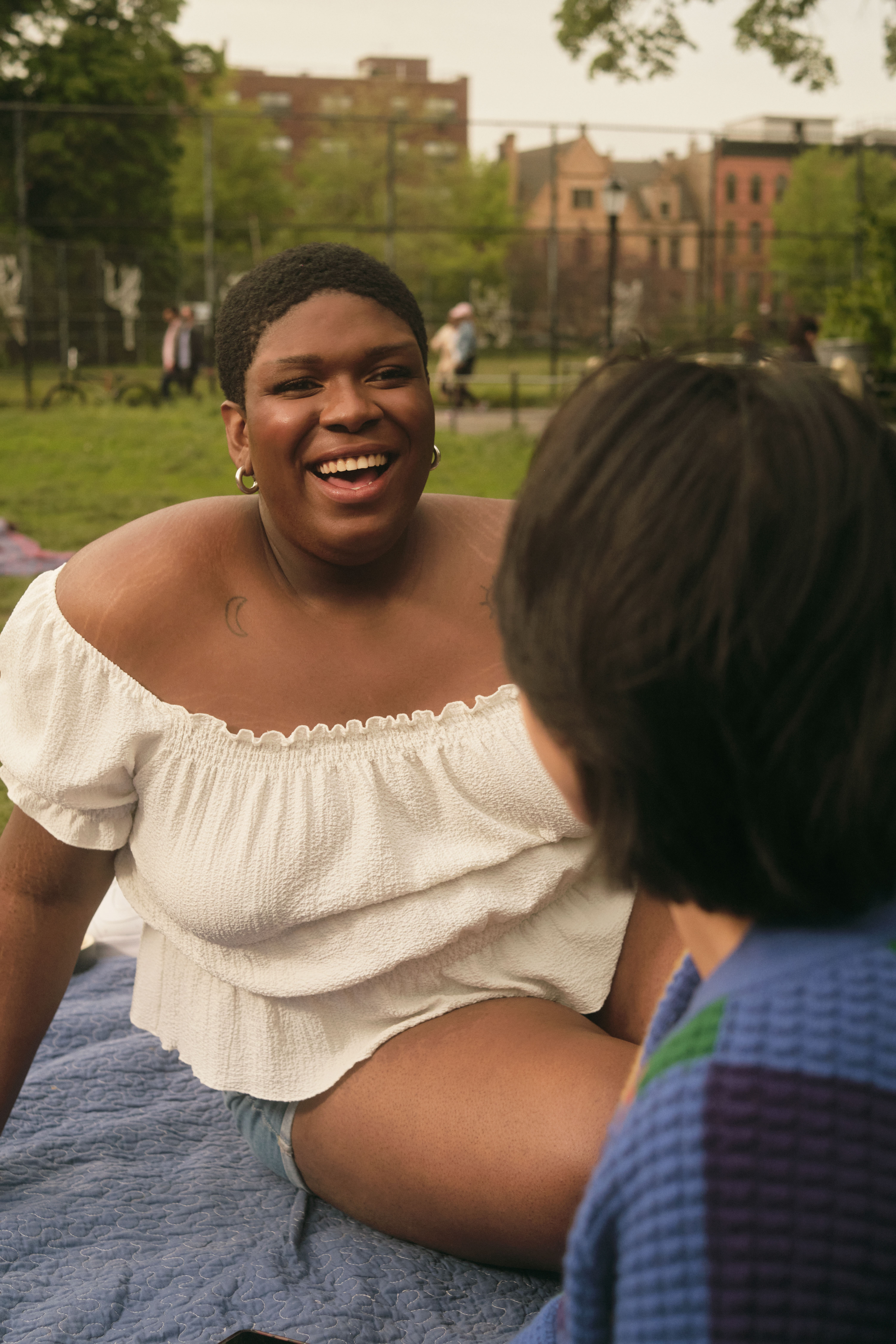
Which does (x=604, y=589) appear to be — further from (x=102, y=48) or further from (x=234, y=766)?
(x=102, y=48)

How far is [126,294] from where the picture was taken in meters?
20.1

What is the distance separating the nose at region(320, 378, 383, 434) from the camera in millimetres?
1825

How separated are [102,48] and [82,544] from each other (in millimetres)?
22824

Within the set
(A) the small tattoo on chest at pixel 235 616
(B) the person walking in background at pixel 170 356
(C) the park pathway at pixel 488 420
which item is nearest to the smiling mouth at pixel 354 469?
(A) the small tattoo on chest at pixel 235 616

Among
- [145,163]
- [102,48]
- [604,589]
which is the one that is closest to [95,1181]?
[604,589]

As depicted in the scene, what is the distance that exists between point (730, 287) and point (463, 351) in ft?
21.4

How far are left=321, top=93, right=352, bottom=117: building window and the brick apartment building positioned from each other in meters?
0.07

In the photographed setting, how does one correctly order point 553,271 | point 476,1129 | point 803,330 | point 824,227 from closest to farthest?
point 476,1129, point 803,330, point 553,271, point 824,227

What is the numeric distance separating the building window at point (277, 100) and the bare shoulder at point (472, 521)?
67.2 meters

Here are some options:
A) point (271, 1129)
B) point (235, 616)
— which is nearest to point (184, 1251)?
point (271, 1129)

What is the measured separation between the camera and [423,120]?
1800 centimetres

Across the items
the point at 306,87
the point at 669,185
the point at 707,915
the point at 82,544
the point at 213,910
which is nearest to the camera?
the point at 707,915

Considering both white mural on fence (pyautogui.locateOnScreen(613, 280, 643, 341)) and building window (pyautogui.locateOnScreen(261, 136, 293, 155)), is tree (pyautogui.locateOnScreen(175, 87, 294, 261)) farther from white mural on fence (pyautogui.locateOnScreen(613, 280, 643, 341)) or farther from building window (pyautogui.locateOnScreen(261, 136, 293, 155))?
white mural on fence (pyautogui.locateOnScreen(613, 280, 643, 341))

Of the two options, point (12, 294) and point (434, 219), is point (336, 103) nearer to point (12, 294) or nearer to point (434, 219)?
point (434, 219)
